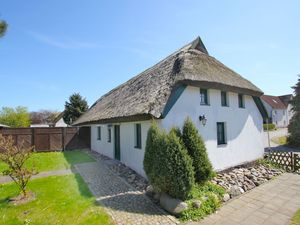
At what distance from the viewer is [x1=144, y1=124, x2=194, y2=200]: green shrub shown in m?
6.36

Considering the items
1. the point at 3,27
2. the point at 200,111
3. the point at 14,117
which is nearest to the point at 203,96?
the point at 200,111

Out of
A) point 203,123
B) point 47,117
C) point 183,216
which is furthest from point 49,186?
point 47,117

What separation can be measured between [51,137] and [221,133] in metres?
16.7

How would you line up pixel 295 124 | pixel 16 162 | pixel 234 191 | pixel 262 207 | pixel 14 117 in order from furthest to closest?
pixel 14 117, pixel 295 124, pixel 234 191, pixel 16 162, pixel 262 207

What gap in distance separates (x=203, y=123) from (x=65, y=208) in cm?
675

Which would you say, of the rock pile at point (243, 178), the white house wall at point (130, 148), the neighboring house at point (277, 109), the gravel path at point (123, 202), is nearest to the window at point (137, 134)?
the white house wall at point (130, 148)

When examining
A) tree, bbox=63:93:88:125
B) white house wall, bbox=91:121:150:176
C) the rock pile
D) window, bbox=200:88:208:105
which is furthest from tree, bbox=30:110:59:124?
the rock pile

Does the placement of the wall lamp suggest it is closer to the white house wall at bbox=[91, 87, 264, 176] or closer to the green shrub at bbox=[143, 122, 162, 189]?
the white house wall at bbox=[91, 87, 264, 176]

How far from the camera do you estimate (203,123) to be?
969cm

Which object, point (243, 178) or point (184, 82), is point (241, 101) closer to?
point (243, 178)

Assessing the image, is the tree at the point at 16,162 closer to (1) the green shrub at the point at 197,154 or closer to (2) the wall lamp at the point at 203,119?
(1) the green shrub at the point at 197,154

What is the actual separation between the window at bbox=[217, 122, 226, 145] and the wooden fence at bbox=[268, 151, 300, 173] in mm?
4483

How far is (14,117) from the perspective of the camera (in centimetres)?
4909

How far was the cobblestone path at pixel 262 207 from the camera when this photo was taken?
19.5ft
